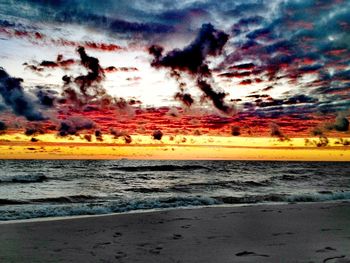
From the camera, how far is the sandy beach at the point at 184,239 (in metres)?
7.81

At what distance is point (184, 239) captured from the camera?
376 inches

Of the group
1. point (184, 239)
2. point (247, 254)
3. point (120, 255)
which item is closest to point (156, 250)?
point (120, 255)

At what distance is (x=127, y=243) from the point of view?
9.11 m

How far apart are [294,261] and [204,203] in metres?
12.2

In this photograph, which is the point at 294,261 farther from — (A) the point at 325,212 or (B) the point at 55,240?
(A) the point at 325,212

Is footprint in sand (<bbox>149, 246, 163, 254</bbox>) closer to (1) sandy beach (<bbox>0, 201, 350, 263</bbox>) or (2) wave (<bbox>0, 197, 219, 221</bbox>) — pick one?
(1) sandy beach (<bbox>0, 201, 350, 263</bbox>)

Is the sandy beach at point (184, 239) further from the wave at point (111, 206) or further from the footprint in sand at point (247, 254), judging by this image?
the wave at point (111, 206)

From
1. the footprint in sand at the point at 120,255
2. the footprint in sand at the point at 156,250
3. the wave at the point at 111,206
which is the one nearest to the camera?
the footprint in sand at the point at 120,255

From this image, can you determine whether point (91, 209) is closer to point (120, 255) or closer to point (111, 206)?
point (111, 206)

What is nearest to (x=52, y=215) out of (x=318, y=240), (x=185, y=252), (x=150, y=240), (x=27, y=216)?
(x=27, y=216)

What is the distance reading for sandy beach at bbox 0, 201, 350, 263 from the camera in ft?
25.6

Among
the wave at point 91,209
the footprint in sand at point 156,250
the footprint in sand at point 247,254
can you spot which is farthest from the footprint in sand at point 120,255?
the wave at point 91,209

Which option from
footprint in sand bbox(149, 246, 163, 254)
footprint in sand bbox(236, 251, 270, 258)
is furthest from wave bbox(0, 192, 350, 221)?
footprint in sand bbox(236, 251, 270, 258)

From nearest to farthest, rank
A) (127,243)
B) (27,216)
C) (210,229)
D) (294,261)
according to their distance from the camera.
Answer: (294,261) < (127,243) < (210,229) < (27,216)
